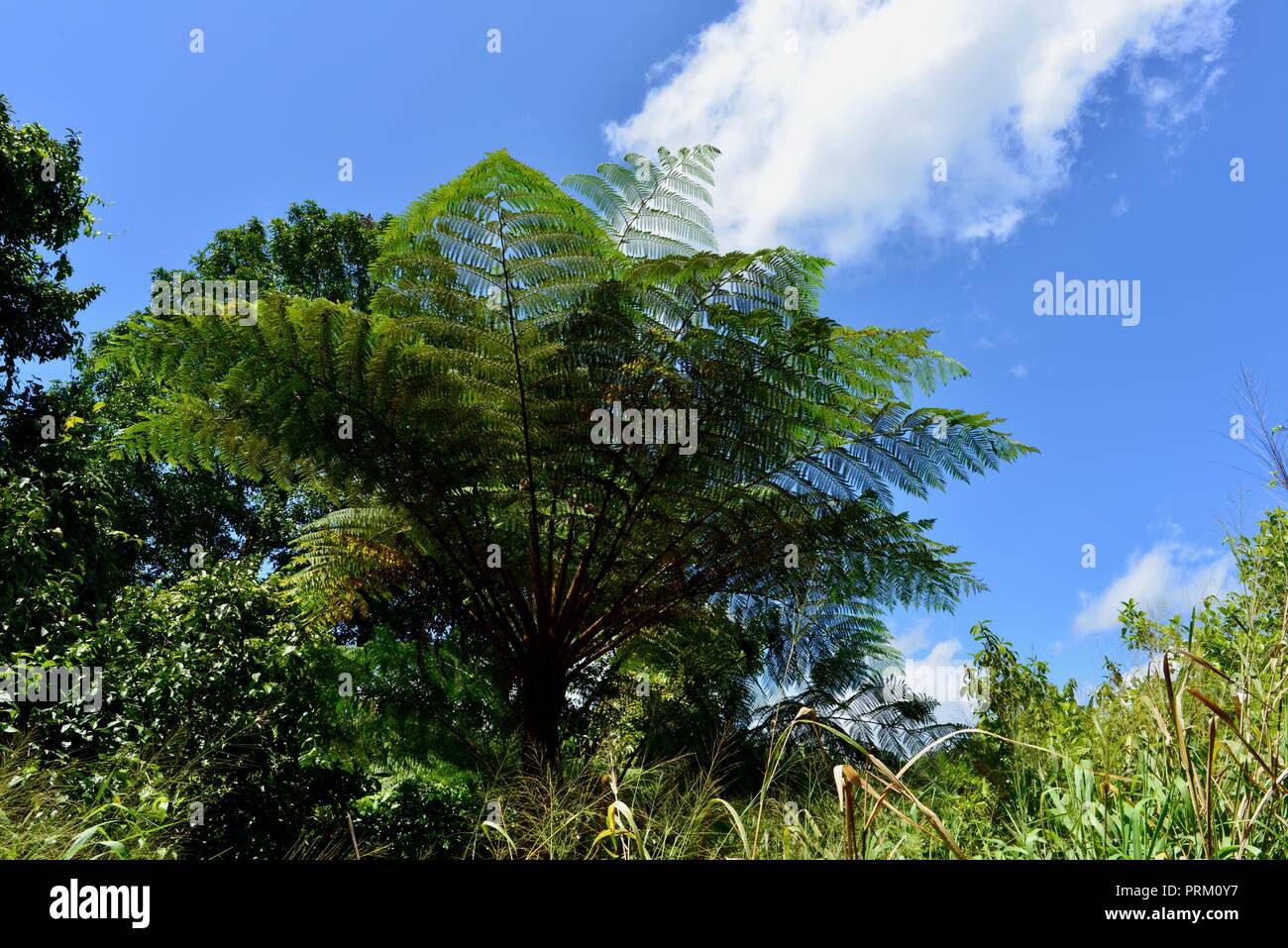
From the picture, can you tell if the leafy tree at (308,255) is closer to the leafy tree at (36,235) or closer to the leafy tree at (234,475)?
the leafy tree at (234,475)

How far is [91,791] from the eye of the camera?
12.1 feet

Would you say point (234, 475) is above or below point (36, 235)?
below

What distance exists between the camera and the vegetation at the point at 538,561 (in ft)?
12.2

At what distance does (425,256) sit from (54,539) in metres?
3.28

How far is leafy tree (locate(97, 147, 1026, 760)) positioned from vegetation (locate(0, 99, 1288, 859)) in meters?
0.02

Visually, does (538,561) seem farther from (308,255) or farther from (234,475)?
(308,255)

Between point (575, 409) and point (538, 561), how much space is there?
79 cm

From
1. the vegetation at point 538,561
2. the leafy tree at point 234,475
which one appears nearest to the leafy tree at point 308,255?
the leafy tree at point 234,475

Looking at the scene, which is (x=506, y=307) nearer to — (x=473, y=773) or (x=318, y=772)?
(x=473, y=773)

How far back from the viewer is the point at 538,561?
14.3 ft

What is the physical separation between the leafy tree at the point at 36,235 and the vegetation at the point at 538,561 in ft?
7.15

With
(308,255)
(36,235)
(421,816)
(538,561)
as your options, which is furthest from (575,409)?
(308,255)

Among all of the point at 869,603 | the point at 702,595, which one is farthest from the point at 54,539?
the point at 869,603

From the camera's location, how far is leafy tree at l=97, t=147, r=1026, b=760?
397 cm
